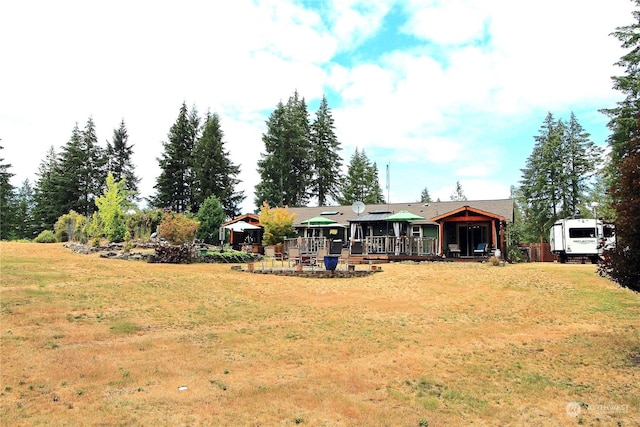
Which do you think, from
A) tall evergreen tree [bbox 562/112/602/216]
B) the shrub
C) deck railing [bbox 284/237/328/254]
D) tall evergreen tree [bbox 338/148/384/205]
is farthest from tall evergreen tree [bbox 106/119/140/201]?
tall evergreen tree [bbox 562/112/602/216]

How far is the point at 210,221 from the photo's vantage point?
3606cm

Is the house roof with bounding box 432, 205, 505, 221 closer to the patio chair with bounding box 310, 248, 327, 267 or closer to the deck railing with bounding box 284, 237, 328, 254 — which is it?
the deck railing with bounding box 284, 237, 328, 254

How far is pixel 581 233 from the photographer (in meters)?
24.3

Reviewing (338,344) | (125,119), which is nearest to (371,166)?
(125,119)

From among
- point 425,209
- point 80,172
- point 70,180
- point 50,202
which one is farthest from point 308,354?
point 50,202

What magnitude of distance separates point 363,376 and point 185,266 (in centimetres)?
1499

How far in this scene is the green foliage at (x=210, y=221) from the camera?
35.8 metres

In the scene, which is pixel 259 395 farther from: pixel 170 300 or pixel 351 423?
pixel 170 300

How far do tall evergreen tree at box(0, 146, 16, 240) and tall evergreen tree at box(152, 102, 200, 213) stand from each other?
15.5 meters

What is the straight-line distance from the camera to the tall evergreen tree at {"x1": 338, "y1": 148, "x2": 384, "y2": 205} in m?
52.8

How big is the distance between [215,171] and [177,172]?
5399mm

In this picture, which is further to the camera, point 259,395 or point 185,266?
point 185,266

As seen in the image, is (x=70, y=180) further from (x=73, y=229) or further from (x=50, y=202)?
(x=73, y=229)

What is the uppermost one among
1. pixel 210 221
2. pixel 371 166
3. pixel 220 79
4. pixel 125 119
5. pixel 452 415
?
pixel 125 119
